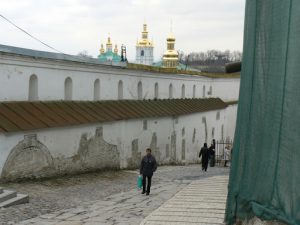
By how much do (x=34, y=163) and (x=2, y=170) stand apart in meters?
1.54

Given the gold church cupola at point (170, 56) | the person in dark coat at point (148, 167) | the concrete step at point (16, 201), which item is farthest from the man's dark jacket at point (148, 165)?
the gold church cupola at point (170, 56)

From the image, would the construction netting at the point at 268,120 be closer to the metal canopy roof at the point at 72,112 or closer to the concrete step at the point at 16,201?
the concrete step at the point at 16,201

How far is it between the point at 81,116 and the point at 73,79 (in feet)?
6.30

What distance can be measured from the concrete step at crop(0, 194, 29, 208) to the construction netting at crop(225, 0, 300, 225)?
5948 millimetres

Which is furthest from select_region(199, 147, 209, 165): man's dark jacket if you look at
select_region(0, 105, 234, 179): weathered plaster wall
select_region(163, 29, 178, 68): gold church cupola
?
select_region(163, 29, 178, 68): gold church cupola

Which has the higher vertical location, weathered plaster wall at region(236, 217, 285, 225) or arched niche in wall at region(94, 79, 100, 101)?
arched niche in wall at region(94, 79, 100, 101)

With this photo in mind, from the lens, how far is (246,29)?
737cm

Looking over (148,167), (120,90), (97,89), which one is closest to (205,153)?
(120,90)

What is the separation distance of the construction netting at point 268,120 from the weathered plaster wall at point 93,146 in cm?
908

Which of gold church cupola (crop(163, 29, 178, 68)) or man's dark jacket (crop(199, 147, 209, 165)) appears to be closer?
man's dark jacket (crop(199, 147, 209, 165))

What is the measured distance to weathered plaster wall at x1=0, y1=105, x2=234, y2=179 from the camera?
1517 centimetres

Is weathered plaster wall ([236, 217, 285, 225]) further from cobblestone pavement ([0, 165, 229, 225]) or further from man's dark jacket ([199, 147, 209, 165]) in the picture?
man's dark jacket ([199, 147, 209, 165])

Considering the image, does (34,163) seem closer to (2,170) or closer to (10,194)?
(2,170)

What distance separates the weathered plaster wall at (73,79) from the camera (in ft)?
53.3
